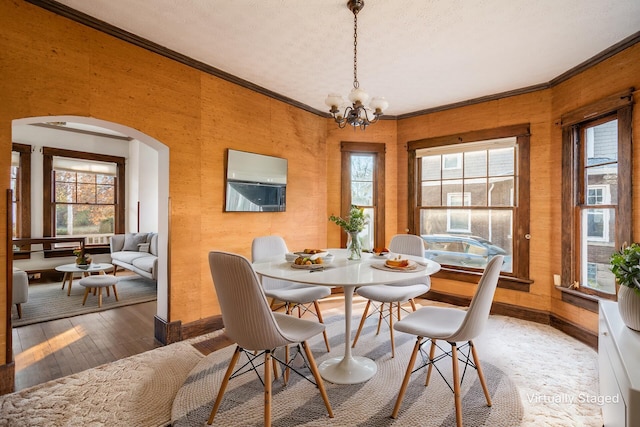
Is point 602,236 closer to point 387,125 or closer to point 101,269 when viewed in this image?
point 387,125

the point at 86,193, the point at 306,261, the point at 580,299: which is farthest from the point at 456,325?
the point at 86,193

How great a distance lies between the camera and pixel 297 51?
2.84 m

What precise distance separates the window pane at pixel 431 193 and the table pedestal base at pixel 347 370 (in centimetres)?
261

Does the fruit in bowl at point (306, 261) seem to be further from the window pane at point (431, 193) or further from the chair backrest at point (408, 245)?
the window pane at point (431, 193)

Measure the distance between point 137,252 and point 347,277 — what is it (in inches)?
220

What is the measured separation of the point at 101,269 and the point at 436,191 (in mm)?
4957

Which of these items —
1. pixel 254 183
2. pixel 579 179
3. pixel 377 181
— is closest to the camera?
pixel 579 179

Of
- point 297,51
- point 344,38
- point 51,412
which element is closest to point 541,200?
point 344,38

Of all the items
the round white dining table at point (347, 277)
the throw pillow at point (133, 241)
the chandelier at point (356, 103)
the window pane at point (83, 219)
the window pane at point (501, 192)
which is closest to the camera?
the round white dining table at point (347, 277)

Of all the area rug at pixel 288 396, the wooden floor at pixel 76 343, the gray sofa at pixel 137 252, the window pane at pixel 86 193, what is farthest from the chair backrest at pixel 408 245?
the window pane at pixel 86 193

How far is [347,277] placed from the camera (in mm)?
1840

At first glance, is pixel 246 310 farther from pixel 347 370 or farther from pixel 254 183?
pixel 254 183

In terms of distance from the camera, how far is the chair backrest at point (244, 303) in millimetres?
1530

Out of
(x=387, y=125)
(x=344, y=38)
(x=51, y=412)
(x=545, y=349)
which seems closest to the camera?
(x=51, y=412)
